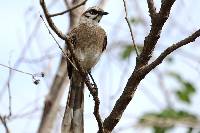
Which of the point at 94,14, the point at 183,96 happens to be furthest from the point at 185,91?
the point at 94,14

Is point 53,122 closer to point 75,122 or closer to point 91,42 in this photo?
point 91,42

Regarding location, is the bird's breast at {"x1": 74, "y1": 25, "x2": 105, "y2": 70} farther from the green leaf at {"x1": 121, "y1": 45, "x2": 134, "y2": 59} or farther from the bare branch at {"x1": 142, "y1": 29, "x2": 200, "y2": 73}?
the green leaf at {"x1": 121, "y1": 45, "x2": 134, "y2": 59}

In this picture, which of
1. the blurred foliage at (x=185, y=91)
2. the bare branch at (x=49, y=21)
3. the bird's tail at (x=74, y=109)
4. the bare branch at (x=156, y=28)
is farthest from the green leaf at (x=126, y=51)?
the bare branch at (x=49, y=21)

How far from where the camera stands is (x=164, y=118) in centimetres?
570

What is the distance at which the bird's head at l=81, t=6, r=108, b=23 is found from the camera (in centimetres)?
508

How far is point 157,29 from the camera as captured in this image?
329cm

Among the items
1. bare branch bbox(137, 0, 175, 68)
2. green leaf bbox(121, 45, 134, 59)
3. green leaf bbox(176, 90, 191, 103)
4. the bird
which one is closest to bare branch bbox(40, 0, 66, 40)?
bare branch bbox(137, 0, 175, 68)

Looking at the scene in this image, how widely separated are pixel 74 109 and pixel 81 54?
Result: 0.58 meters

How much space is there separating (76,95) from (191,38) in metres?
1.44

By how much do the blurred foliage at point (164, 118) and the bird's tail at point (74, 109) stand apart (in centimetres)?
140

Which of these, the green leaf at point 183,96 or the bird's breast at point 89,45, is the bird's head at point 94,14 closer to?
the bird's breast at point 89,45

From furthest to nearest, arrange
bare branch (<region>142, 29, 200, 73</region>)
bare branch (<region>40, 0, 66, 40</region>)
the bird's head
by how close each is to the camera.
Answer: the bird's head < bare branch (<region>142, 29, 200, 73</region>) < bare branch (<region>40, 0, 66, 40</region>)

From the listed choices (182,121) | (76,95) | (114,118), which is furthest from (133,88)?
(182,121)

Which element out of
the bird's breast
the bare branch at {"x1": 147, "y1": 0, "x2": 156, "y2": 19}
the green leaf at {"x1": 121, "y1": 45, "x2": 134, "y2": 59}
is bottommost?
the green leaf at {"x1": 121, "y1": 45, "x2": 134, "y2": 59}
